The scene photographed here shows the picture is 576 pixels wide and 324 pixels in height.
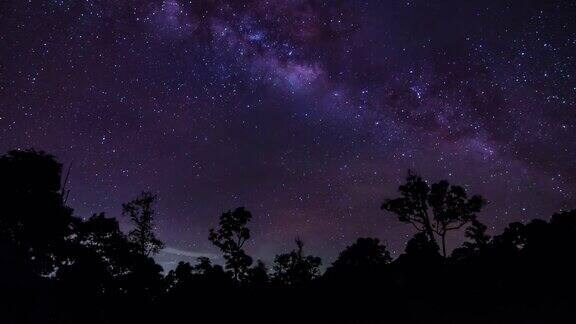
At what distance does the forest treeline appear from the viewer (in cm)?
1314

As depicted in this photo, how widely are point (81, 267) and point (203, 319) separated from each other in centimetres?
1353

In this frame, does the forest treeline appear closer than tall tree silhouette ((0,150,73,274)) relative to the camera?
Yes

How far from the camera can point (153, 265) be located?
3538 centimetres

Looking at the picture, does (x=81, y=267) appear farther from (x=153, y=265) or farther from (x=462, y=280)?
(x=462, y=280)

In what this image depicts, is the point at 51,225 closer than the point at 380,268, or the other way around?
the point at 380,268

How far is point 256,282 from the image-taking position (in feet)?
80.6

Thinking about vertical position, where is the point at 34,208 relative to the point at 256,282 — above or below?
above

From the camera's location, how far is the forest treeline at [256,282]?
13141 millimetres

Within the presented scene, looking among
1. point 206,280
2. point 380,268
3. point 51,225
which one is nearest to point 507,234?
point 380,268

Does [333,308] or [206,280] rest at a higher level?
[206,280]

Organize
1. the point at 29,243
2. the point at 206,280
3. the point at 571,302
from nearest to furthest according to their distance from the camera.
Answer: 1. the point at 571,302
2. the point at 206,280
3. the point at 29,243

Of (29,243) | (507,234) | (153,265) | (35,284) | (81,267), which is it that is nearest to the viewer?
(35,284)

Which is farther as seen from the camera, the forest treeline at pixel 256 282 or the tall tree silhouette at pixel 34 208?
the tall tree silhouette at pixel 34 208

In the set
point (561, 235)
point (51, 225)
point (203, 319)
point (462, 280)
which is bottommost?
point (203, 319)
